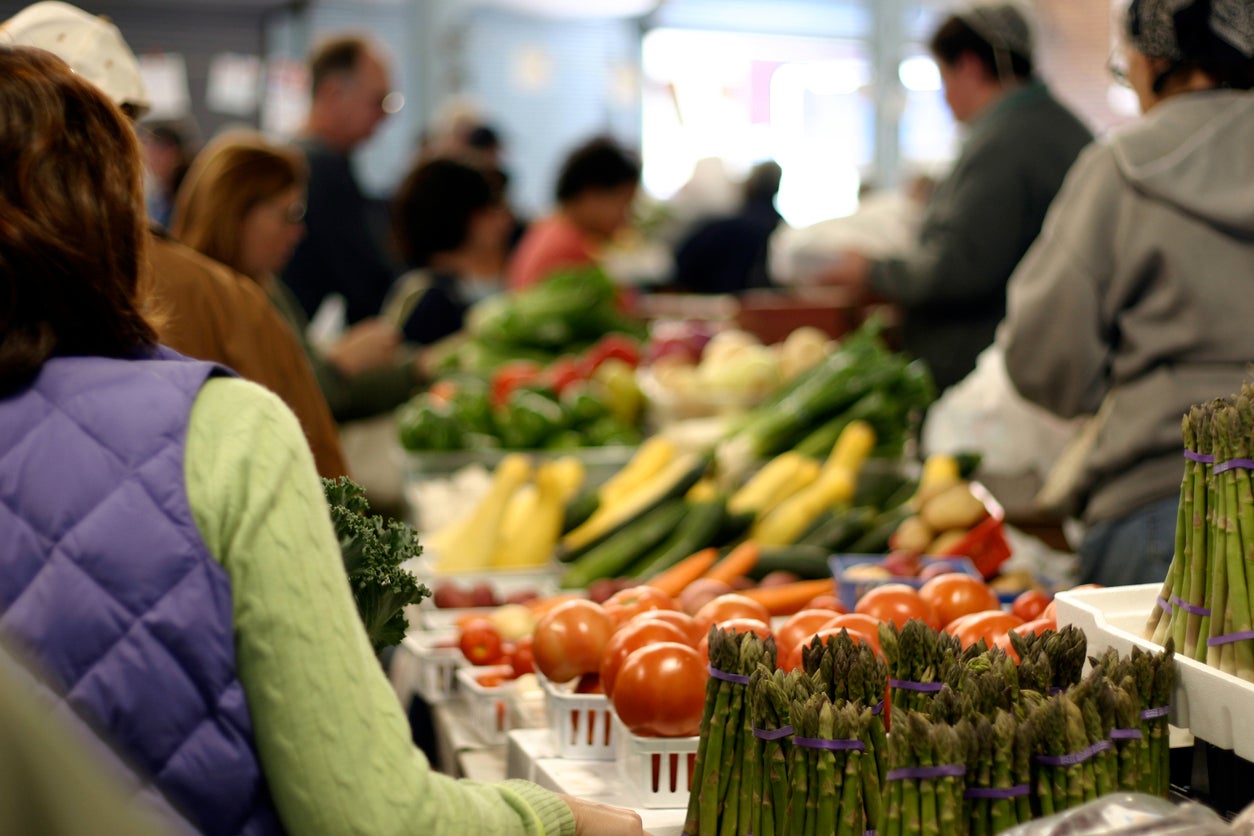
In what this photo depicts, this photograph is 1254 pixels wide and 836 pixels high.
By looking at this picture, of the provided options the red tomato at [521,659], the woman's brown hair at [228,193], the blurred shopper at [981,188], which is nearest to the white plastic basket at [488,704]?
the red tomato at [521,659]

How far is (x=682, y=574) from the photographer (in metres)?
3.26

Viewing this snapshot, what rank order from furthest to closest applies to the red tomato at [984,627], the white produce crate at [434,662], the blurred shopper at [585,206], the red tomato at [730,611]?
the blurred shopper at [585,206], the white produce crate at [434,662], the red tomato at [730,611], the red tomato at [984,627]

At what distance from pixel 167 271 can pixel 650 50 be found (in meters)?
12.7

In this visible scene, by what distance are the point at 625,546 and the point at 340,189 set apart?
10.1 ft

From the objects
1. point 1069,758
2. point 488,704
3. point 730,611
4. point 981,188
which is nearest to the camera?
point 1069,758

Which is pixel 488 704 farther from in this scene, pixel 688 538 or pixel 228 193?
pixel 228 193

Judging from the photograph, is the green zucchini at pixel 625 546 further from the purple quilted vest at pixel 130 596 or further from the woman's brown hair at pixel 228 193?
the purple quilted vest at pixel 130 596

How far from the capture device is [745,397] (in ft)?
15.5

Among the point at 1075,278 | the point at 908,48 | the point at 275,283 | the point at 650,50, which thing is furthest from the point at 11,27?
the point at 908,48

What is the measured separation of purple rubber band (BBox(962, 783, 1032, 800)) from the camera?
1524 mm

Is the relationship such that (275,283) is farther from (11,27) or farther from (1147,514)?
(1147,514)

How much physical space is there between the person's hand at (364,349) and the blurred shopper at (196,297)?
1738mm

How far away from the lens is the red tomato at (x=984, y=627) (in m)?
2.13

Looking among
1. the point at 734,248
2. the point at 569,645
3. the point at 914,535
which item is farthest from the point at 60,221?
the point at 734,248
